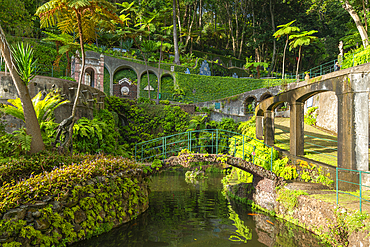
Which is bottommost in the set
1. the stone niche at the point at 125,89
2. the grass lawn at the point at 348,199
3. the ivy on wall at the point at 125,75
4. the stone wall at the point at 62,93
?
the grass lawn at the point at 348,199

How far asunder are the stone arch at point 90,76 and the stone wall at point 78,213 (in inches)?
698

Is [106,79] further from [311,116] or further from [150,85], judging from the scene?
[311,116]

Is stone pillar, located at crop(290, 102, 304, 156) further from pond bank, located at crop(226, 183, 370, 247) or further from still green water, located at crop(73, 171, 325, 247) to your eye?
still green water, located at crop(73, 171, 325, 247)

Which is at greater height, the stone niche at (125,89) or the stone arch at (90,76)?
the stone arch at (90,76)

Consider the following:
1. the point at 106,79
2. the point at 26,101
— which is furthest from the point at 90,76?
the point at 26,101

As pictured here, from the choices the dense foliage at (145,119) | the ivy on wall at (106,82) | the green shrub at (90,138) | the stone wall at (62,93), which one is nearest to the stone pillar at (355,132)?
the green shrub at (90,138)

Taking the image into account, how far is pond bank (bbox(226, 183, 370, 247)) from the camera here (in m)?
5.42

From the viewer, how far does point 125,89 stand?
83.4ft

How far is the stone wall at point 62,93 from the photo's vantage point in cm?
1033

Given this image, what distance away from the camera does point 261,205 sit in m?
9.82

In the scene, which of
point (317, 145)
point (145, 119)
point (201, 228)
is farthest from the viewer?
point (145, 119)

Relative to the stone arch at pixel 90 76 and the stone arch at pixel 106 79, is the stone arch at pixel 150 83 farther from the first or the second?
the stone arch at pixel 90 76

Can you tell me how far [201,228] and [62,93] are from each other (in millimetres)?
9286

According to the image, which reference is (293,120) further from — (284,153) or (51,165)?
(51,165)
